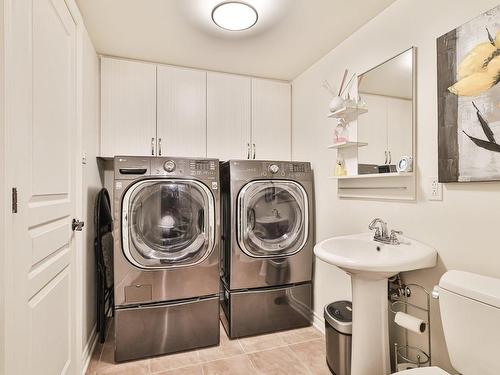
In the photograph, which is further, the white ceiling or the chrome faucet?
the white ceiling

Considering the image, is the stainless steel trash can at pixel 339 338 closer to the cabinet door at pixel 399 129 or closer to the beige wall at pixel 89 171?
the cabinet door at pixel 399 129

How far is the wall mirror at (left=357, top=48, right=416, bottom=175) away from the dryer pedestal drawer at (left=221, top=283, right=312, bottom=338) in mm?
1260

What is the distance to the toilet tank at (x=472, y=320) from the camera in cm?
100

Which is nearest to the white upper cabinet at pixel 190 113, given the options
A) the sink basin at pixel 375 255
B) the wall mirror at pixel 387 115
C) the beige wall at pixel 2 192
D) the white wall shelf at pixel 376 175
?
the white wall shelf at pixel 376 175

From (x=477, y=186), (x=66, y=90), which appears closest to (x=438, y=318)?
(x=477, y=186)

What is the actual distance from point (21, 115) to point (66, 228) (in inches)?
28.4

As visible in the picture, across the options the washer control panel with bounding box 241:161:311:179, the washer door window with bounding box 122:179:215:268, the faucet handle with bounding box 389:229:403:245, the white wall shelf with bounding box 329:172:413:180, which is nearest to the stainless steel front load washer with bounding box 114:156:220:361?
the washer door window with bounding box 122:179:215:268

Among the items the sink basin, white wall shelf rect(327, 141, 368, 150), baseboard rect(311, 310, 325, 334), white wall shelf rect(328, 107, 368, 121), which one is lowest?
baseboard rect(311, 310, 325, 334)

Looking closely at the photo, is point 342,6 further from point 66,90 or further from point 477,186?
point 66,90

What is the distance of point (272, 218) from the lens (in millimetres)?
2438

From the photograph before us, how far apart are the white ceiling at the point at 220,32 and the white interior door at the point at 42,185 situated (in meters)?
0.47

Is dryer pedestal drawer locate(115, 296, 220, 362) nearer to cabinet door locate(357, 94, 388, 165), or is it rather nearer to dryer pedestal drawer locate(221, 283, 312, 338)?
dryer pedestal drawer locate(221, 283, 312, 338)

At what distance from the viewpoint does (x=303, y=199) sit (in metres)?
2.47

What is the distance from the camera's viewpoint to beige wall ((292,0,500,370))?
1260mm
